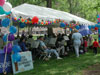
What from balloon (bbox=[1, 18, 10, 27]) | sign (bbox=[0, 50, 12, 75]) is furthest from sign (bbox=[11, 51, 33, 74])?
balloon (bbox=[1, 18, 10, 27])

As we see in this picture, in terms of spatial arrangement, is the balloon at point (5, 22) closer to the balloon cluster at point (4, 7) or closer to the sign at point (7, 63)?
the balloon cluster at point (4, 7)

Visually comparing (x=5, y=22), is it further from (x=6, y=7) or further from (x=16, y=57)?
(x=16, y=57)

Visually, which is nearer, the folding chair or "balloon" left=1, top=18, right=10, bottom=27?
"balloon" left=1, top=18, right=10, bottom=27

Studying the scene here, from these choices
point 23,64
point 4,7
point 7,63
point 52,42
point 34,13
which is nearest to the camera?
point 4,7

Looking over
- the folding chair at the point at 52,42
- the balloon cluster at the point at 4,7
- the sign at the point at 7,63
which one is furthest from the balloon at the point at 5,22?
the folding chair at the point at 52,42

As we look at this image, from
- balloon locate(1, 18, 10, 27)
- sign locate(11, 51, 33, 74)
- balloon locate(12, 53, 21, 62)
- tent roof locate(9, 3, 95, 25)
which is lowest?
sign locate(11, 51, 33, 74)

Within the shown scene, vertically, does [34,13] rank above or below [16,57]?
above

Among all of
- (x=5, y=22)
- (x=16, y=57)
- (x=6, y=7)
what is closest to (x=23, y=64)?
(x=16, y=57)

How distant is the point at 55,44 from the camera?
1035cm

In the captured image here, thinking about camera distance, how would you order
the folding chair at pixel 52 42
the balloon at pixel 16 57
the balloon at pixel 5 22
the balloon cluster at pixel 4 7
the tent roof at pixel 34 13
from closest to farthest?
the balloon cluster at pixel 4 7 → the balloon at pixel 5 22 → the balloon at pixel 16 57 → the tent roof at pixel 34 13 → the folding chair at pixel 52 42

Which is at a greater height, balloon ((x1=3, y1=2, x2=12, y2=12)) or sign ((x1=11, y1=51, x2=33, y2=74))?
balloon ((x1=3, y1=2, x2=12, y2=12))

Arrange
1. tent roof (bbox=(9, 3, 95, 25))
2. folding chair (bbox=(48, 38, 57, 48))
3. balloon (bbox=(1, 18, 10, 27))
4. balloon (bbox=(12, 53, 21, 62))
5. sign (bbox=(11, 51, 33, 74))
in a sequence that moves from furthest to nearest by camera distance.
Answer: folding chair (bbox=(48, 38, 57, 48)) < tent roof (bbox=(9, 3, 95, 25)) < sign (bbox=(11, 51, 33, 74)) < balloon (bbox=(12, 53, 21, 62)) < balloon (bbox=(1, 18, 10, 27))

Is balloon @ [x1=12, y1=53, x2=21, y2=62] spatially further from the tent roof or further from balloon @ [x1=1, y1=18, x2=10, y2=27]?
the tent roof

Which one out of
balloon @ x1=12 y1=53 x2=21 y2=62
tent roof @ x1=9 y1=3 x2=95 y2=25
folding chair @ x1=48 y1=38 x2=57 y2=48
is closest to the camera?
balloon @ x1=12 y1=53 x2=21 y2=62
